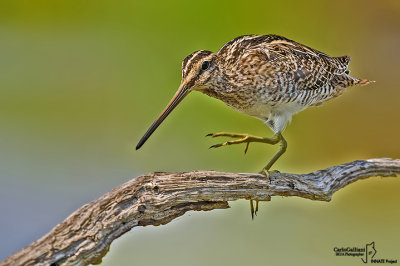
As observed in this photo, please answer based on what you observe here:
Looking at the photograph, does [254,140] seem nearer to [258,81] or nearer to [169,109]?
[258,81]

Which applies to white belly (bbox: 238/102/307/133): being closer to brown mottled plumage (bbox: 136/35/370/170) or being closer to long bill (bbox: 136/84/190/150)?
brown mottled plumage (bbox: 136/35/370/170)

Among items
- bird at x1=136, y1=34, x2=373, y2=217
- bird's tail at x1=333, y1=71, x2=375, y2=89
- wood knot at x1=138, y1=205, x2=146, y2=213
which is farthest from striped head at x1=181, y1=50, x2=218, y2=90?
bird's tail at x1=333, y1=71, x2=375, y2=89

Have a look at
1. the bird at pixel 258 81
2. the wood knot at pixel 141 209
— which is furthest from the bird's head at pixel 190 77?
the wood knot at pixel 141 209

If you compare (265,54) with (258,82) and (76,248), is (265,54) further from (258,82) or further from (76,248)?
(76,248)

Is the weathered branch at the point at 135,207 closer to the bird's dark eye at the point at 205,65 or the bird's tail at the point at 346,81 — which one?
the bird's dark eye at the point at 205,65

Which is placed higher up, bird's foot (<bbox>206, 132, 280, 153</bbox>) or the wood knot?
bird's foot (<bbox>206, 132, 280, 153</bbox>)

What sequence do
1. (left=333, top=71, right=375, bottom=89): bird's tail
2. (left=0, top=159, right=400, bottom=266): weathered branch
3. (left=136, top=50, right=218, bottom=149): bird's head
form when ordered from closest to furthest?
1. (left=0, top=159, right=400, bottom=266): weathered branch
2. (left=136, top=50, right=218, bottom=149): bird's head
3. (left=333, top=71, right=375, bottom=89): bird's tail

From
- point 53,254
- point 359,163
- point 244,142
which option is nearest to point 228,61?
point 244,142
